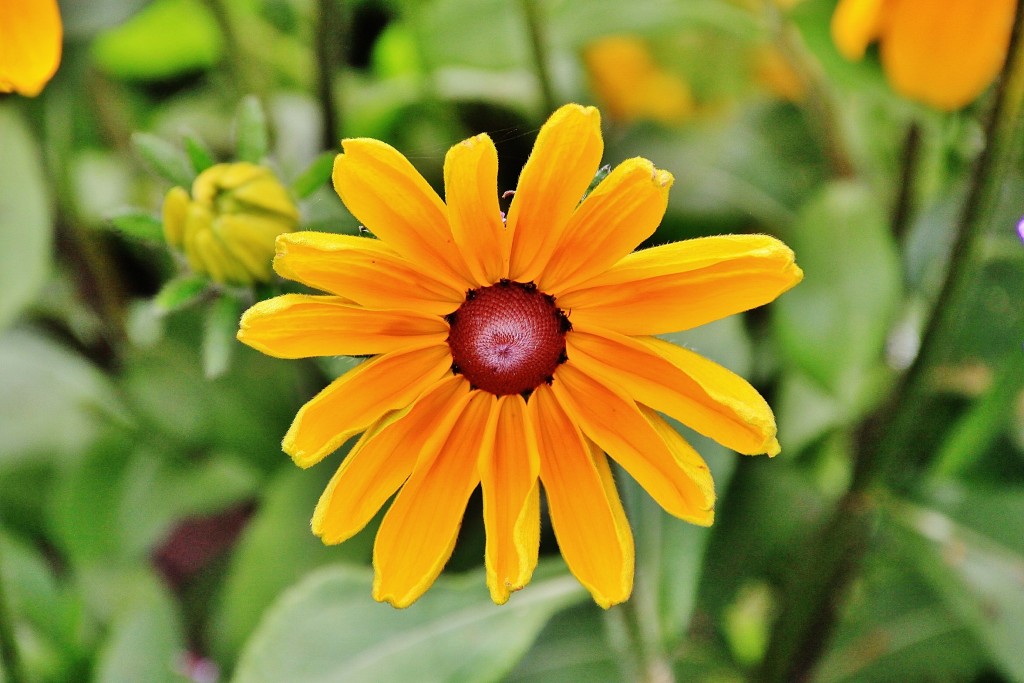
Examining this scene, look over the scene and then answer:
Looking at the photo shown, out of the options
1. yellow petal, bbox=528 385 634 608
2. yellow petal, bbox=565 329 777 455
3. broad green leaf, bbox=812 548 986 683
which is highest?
yellow petal, bbox=565 329 777 455

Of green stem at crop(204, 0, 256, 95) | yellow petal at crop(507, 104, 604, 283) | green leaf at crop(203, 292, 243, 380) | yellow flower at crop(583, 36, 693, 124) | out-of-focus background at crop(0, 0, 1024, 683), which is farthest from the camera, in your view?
yellow flower at crop(583, 36, 693, 124)

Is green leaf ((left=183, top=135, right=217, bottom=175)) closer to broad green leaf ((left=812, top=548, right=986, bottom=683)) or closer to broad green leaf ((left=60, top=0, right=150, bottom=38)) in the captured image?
broad green leaf ((left=60, top=0, right=150, bottom=38))

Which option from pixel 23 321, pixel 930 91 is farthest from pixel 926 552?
pixel 23 321

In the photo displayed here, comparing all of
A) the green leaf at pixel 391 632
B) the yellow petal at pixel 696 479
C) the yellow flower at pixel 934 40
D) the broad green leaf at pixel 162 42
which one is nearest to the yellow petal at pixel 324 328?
Result: the yellow petal at pixel 696 479

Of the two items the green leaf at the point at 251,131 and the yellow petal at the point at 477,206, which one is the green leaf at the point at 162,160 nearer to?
the green leaf at the point at 251,131

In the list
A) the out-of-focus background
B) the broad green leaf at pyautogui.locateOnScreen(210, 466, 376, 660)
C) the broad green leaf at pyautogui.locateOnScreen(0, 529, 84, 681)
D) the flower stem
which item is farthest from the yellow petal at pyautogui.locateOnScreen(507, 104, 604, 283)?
the broad green leaf at pyautogui.locateOnScreen(0, 529, 84, 681)

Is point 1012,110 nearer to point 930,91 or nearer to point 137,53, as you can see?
point 930,91

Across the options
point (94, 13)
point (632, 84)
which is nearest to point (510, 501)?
point (94, 13)

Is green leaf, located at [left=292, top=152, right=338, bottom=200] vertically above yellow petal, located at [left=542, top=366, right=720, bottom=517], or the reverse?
green leaf, located at [left=292, top=152, right=338, bottom=200]
